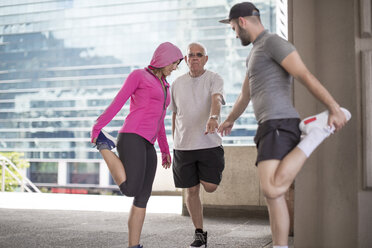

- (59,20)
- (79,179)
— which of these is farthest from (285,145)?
(59,20)

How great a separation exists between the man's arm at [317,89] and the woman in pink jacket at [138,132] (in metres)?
1.01

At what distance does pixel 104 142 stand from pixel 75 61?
364 ft

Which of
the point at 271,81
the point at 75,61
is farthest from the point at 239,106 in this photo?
the point at 75,61

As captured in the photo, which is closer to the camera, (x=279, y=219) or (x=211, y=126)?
(x=279, y=219)

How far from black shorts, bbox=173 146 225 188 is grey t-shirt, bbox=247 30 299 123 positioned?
1.27 m

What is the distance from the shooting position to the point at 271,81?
8.22ft

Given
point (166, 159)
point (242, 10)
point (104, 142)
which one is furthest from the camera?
point (166, 159)

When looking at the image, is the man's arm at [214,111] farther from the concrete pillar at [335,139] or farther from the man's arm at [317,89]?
the man's arm at [317,89]

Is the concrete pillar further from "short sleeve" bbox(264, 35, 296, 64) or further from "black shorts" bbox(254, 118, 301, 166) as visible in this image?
"short sleeve" bbox(264, 35, 296, 64)

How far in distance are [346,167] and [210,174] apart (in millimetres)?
1070

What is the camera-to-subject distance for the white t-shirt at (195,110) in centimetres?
382

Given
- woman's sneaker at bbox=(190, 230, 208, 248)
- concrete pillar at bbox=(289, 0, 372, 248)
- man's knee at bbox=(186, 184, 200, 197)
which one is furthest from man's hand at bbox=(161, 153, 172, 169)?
concrete pillar at bbox=(289, 0, 372, 248)

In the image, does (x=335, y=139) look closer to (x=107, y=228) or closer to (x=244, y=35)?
(x=244, y=35)

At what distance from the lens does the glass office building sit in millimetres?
99750
